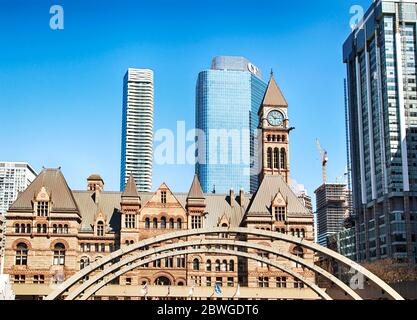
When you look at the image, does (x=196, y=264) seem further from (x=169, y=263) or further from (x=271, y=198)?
(x=271, y=198)

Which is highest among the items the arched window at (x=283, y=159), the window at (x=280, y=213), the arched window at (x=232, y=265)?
the arched window at (x=283, y=159)

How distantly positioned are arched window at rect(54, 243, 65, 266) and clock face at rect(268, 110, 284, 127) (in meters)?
35.3

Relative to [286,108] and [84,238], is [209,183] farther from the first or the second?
[84,238]

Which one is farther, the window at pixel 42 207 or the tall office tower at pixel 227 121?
the tall office tower at pixel 227 121

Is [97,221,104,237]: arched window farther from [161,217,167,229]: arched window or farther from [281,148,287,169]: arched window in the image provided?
[281,148,287,169]: arched window

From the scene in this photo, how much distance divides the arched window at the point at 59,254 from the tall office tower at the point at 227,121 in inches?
2209

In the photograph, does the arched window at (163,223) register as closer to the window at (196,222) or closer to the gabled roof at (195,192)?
the window at (196,222)

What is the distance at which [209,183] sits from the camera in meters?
135

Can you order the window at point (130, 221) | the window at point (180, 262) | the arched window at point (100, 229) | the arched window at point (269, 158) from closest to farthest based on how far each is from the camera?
the window at point (130, 221), the window at point (180, 262), the arched window at point (100, 229), the arched window at point (269, 158)

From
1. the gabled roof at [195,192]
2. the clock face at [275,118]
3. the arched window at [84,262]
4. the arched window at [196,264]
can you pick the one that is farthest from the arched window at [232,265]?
the clock face at [275,118]

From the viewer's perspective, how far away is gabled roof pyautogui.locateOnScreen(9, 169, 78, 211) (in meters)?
70.8

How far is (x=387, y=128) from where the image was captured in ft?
361

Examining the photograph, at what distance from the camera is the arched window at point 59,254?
69.4m

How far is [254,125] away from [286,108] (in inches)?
1598
